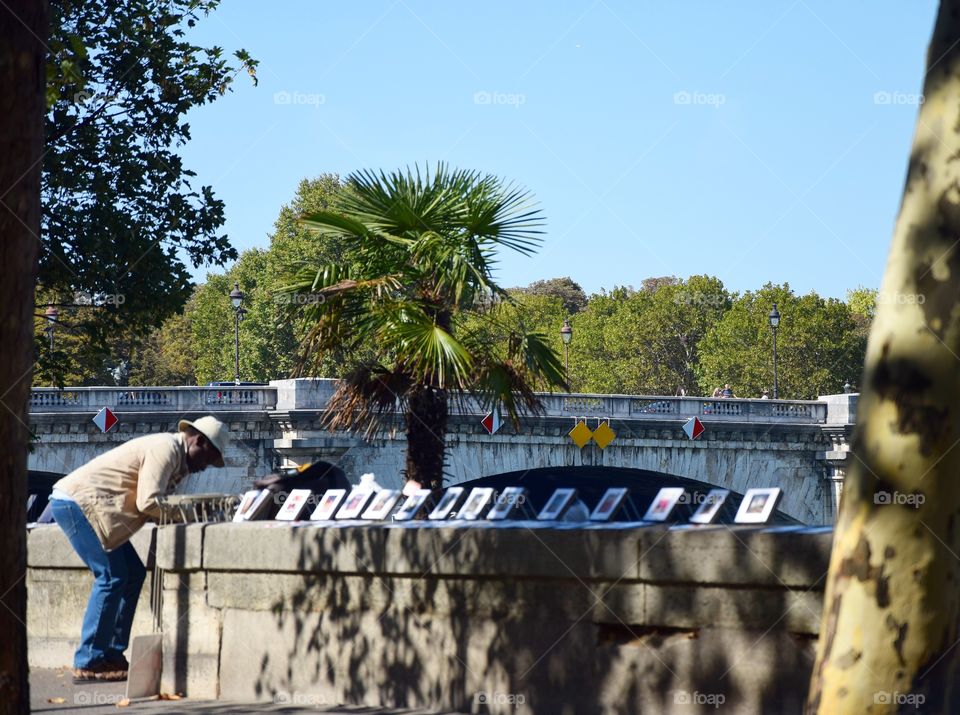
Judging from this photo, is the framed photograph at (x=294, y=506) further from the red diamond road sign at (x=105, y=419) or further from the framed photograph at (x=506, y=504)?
the red diamond road sign at (x=105, y=419)

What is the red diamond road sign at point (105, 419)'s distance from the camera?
3294 centimetres

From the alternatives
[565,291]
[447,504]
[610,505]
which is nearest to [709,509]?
[610,505]

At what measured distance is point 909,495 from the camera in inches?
141

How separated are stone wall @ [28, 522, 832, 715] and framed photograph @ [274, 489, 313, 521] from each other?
340mm

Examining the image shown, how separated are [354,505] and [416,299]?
4.61 metres

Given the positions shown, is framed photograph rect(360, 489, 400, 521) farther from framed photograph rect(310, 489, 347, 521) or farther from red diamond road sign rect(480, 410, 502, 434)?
red diamond road sign rect(480, 410, 502, 434)

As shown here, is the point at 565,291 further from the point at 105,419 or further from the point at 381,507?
the point at 381,507

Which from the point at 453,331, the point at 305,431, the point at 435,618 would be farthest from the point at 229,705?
the point at 305,431

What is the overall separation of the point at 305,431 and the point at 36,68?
3066 centimetres

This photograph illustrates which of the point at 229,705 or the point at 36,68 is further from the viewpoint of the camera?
the point at 229,705

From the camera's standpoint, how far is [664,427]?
42562 mm

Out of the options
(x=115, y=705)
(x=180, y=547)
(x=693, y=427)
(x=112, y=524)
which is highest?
(x=693, y=427)

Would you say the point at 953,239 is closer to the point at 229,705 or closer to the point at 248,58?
the point at 229,705

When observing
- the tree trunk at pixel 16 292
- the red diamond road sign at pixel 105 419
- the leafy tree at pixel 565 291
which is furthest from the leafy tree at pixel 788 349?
the tree trunk at pixel 16 292
